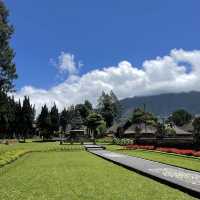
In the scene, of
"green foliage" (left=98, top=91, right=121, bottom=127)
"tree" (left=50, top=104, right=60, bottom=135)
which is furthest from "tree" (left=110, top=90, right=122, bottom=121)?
"tree" (left=50, top=104, right=60, bottom=135)

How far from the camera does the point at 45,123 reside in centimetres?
12138

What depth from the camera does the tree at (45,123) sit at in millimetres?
120062

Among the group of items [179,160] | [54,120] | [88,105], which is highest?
[88,105]

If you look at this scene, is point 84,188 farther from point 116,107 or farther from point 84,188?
point 116,107

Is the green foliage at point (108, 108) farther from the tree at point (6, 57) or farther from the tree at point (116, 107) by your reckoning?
the tree at point (6, 57)

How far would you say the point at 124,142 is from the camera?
6844 centimetres

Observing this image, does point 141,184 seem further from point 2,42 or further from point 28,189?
point 2,42

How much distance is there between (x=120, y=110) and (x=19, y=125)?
3832 cm

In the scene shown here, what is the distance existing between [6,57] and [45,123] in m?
80.8

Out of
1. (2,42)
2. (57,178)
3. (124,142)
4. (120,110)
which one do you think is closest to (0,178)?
(57,178)

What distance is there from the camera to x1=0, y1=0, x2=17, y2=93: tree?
41.5 m

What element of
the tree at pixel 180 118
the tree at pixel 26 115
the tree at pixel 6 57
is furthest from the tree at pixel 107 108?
the tree at pixel 6 57

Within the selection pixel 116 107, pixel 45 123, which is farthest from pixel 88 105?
pixel 45 123

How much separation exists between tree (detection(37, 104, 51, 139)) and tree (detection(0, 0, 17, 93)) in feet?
257
